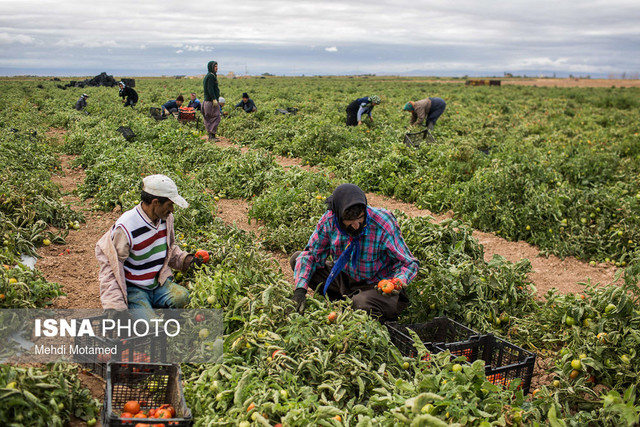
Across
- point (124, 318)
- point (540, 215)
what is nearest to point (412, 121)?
point (540, 215)

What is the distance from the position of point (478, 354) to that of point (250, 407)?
76.9 inches

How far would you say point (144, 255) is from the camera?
379 cm

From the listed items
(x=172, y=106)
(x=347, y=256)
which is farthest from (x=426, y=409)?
(x=172, y=106)

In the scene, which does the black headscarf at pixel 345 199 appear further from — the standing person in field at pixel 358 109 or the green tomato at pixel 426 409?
the standing person in field at pixel 358 109

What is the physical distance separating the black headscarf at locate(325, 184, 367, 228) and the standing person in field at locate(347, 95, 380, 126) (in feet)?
31.9

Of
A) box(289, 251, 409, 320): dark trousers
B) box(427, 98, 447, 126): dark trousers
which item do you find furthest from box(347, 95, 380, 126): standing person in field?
box(289, 251, 409, 320): dark trousers

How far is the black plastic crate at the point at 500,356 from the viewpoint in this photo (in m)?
3.34

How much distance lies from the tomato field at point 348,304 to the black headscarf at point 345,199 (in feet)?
2.44

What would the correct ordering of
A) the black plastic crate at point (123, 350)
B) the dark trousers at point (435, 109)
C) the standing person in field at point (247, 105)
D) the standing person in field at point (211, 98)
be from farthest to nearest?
the standing person in field at point (247, 105), the dark trousers at point (435, 109), the standing person in field at point (211, 98), the black plastic crate at point (123, 350)

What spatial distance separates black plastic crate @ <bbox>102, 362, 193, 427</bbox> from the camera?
286 centimetres

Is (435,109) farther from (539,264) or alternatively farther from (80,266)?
(80,266)

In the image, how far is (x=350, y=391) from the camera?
296 cm

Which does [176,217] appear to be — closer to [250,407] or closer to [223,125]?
[250,407]

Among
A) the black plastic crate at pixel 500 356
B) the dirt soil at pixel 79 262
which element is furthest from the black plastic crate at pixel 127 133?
the black plastic crate at pixel 500 356
